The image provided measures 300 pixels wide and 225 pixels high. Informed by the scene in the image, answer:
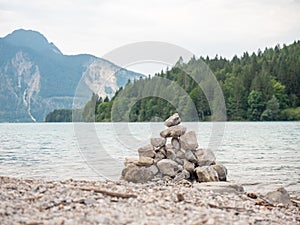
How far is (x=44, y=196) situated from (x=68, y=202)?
0.98 meters

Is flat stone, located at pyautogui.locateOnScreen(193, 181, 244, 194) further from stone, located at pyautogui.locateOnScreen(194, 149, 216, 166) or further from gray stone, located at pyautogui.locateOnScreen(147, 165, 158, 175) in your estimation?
stone, located at pyautogui.locateOnScreen(194, 149, 216, 166)

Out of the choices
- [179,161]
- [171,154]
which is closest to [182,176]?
[179,161]

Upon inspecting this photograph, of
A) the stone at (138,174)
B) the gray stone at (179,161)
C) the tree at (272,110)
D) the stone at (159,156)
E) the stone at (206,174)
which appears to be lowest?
the stone at (138,174)

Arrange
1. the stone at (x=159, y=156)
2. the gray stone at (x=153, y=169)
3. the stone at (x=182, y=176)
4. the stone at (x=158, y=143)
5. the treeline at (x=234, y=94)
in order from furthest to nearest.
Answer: the treeline at (x=234, y=94) → the stone at (x=158, y=143) → the stone at (x=159, y=156) → the gray stone at (x=153, y=169) → the stone at (x=182, y=176)

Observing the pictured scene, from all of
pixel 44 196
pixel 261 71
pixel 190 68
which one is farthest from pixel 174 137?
pixel 261 71

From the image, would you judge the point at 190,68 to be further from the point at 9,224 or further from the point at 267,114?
the point at 9,224

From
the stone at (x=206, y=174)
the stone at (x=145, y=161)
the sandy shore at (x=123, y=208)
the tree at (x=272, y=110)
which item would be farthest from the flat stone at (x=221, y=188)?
the tree at (x=272, y=110)

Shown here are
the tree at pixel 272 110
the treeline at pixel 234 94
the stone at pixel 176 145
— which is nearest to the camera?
the stone at pixel 176 145

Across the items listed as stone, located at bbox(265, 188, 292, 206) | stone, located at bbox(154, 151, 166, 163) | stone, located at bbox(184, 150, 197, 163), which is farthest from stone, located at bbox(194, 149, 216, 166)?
stone, located at bbox(265, 188, 292, 206)

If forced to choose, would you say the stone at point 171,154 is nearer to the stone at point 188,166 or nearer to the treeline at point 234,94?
the stone at point 188,166

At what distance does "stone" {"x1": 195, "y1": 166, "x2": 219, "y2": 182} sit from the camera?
769 inches

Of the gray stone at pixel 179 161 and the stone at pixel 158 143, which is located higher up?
the stone at pixel 158 143

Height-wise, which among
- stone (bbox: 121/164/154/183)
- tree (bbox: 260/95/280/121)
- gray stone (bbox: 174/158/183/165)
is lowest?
stone (bbox: 121/164/154/183)

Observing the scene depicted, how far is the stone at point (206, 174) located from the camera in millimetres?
19531
